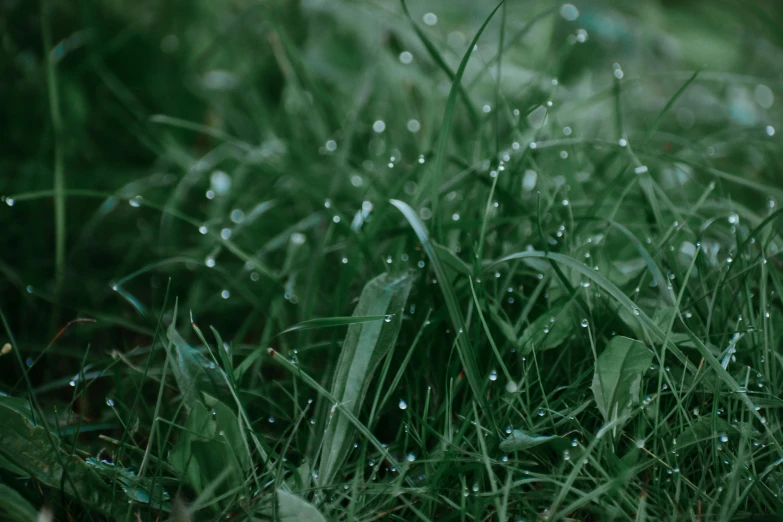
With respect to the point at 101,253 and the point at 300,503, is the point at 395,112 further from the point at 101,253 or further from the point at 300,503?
the point at 300,503

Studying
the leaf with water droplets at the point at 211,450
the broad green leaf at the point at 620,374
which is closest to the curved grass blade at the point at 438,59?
the broad green leaf at the point at 620,374

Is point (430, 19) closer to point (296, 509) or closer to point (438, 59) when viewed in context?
point (438, 59)

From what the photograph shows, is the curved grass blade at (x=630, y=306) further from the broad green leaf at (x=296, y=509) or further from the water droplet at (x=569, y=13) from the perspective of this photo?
the water droplet at (x=569, y=13)

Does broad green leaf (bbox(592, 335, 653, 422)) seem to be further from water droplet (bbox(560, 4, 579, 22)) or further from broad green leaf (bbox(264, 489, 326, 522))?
water droplet (bbox(560, 4, 579, 22))

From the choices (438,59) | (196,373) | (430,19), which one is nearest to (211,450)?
(196,373)

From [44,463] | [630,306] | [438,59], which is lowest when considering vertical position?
[44,463]

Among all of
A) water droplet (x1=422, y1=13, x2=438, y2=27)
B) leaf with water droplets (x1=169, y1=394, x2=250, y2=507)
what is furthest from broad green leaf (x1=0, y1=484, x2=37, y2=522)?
water droplet (x1=422, y1=13, x2=438, y2=27)

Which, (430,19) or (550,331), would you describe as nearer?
(550,331)
